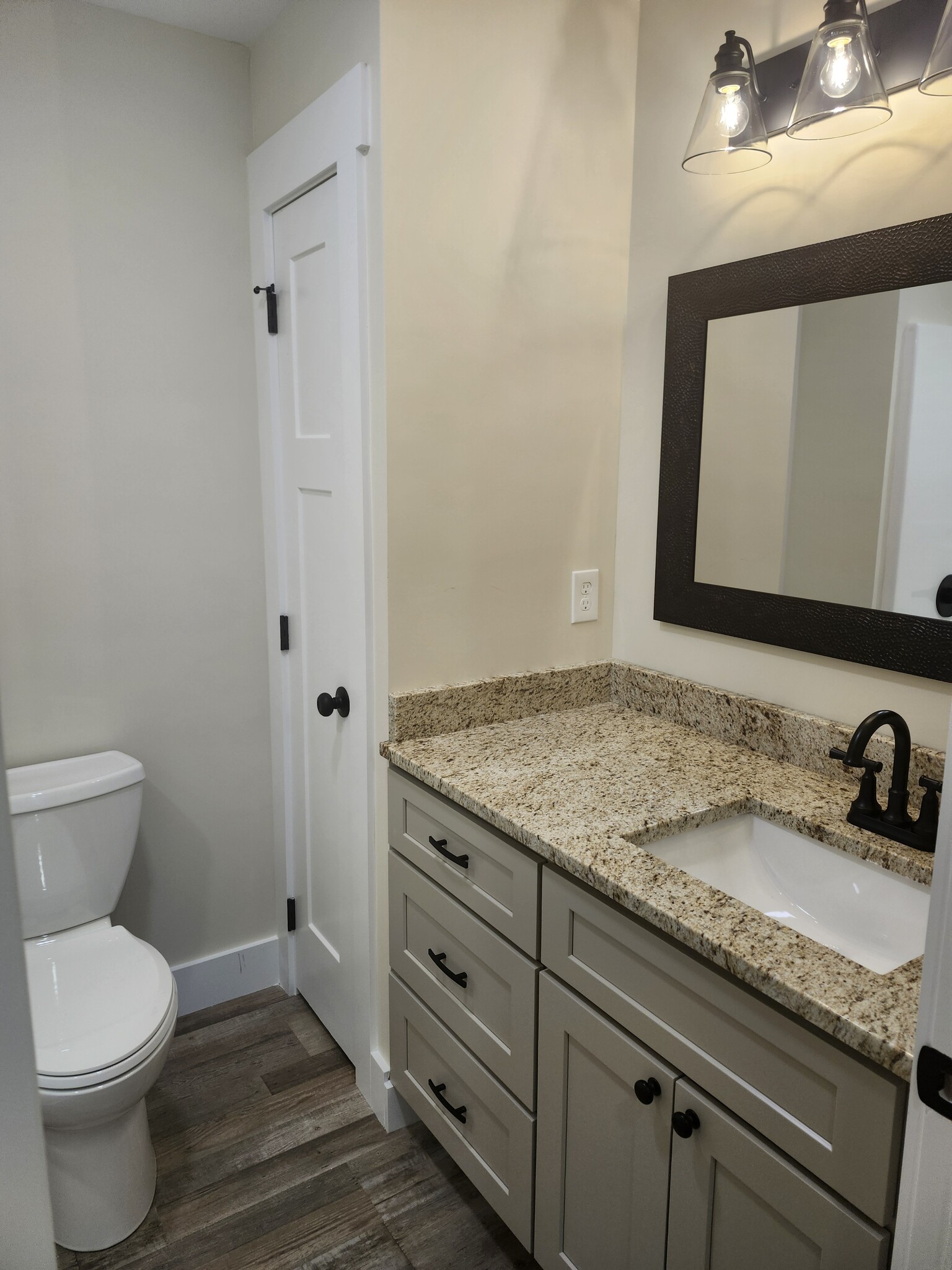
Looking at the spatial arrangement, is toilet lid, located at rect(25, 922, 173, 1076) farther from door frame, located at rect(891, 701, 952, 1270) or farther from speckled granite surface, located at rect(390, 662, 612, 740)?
door frame, located at rect(891, 701, 952, 1270)

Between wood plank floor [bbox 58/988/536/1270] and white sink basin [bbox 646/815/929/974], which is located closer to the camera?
white sink basin [bbox 646/815/929/974]

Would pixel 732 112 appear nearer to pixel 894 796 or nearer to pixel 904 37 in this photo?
pixel 904 37

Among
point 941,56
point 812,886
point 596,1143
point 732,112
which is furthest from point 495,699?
point 941,56

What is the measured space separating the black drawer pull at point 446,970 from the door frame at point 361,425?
0.24 meters

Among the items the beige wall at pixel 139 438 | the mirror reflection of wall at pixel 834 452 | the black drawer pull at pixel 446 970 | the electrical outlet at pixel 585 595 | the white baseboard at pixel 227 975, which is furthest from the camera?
the white baseboard at pixel 227 975

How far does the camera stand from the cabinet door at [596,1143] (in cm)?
120

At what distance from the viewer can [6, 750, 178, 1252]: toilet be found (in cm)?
156

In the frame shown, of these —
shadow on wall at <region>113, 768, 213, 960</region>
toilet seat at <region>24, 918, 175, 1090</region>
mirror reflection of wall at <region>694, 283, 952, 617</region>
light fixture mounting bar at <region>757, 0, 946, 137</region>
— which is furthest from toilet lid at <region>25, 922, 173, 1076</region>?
light fixture mounting bar at <region>757, 0, 946, 137</region>

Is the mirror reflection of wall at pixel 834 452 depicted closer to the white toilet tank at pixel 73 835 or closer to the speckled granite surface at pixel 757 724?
the speckled granite surface at pixel 757 724

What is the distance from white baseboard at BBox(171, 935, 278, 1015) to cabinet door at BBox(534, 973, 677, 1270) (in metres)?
1.20

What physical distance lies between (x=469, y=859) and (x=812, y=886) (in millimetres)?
579

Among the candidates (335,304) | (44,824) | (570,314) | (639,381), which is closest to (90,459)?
(335,304)

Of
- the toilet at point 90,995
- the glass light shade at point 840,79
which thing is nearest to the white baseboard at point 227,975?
the toilet at point 90,995

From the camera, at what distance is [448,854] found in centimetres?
161
